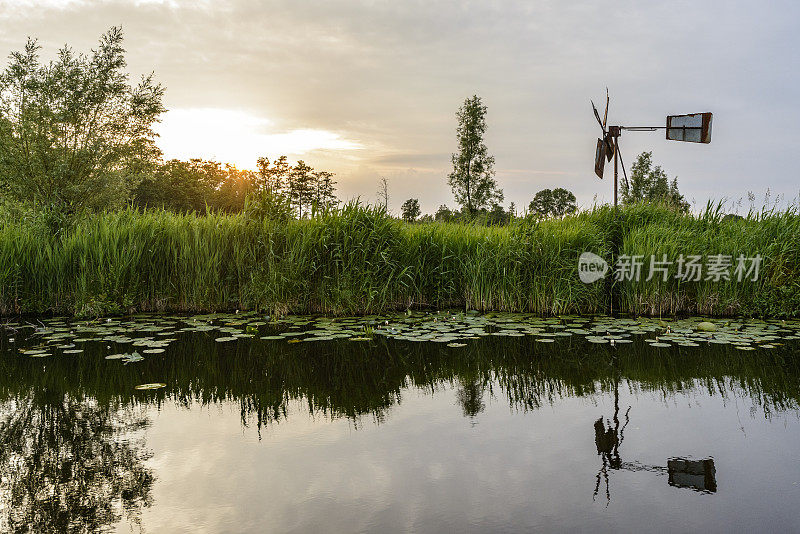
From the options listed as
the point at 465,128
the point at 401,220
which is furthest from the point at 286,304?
the point at 465,128

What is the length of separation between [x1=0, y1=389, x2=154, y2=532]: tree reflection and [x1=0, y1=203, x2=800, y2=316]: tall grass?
4940mm

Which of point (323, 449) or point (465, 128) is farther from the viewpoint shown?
point (465, 128)

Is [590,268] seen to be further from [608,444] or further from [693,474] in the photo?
[693,474]

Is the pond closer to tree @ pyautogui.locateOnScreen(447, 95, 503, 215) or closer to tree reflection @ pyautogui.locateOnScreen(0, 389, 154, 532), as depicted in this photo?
tree reflection @ pyautogui.locateOnScreen(0, 389, 154, 532)

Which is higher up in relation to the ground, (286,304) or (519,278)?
(519,278)

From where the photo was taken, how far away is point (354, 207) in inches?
376

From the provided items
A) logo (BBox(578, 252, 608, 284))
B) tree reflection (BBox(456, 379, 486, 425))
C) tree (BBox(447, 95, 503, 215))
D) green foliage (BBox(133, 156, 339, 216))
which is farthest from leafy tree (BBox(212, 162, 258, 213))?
tree reflection (BBox(456, 379, 486, 425))

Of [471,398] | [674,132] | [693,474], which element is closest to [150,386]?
[471,398]

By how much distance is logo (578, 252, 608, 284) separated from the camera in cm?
957

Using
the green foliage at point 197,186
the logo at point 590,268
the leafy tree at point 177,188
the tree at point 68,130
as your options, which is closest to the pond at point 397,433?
the logo at point 590,268

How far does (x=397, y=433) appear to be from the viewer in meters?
3.85

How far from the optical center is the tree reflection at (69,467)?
→ 263cm

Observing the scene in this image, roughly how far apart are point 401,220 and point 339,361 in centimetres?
517

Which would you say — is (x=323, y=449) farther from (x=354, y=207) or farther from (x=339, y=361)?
(x=354, y=207)
